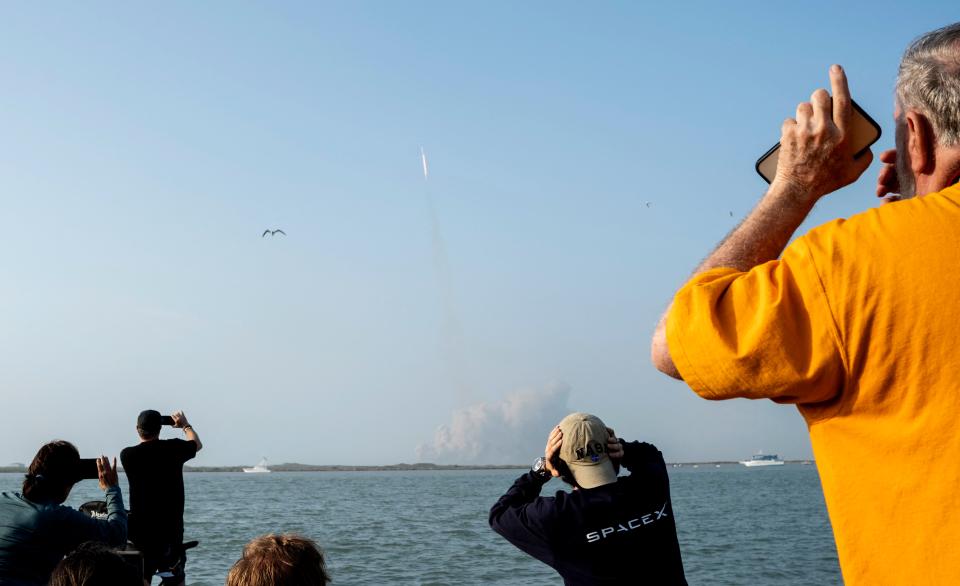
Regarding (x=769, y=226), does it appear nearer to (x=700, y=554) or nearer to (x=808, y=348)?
(x=808, y=348)

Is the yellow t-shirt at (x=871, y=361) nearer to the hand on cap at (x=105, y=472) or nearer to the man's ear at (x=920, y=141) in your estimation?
the man's ear at (x=920, y=141)

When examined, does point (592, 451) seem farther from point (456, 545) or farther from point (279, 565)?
point (456, 545)

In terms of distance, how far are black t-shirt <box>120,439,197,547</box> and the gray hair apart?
822cm

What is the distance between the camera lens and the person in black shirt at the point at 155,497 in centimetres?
871

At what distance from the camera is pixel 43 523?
5.73 metres

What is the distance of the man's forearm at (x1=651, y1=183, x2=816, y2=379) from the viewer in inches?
76.3

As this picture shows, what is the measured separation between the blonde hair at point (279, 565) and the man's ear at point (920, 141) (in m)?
2.35

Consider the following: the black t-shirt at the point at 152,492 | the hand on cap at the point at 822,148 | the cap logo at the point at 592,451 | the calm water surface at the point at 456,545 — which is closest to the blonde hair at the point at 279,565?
the cap logo at the point at 592,451

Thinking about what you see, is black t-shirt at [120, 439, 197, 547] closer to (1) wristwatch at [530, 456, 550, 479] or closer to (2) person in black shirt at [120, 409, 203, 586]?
(2) person in black shirt at [120, 409, 203, 586]

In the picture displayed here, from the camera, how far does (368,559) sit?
1117 inches

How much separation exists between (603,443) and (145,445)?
6.05 metres

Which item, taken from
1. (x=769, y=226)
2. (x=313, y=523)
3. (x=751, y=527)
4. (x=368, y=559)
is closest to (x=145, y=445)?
(x=769, y=226)

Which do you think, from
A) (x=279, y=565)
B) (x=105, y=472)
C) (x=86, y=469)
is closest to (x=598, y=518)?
(x=279, y=565)

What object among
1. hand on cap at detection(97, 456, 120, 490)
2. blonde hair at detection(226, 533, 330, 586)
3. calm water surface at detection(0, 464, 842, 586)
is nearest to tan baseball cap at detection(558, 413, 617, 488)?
blonde hair at detection(226, 533, 330, 586)
